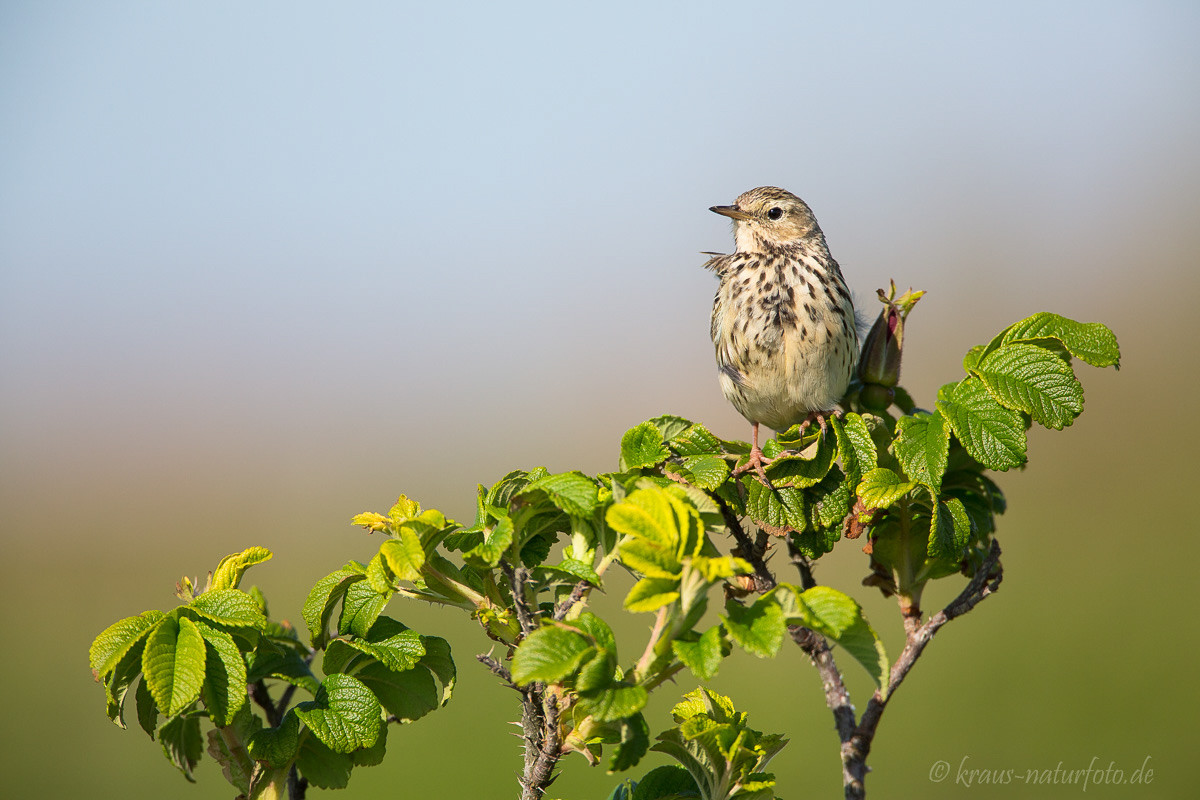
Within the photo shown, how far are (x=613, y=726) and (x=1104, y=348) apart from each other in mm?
1528

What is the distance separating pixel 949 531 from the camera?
212cm

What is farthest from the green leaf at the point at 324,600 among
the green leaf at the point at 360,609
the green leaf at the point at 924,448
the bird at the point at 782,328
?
the bird at the point at 782,328

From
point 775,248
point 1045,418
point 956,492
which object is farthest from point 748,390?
point 1045,418

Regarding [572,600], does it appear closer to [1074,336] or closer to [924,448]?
[924,448]

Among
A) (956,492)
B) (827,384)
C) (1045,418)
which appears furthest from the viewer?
(827,384)

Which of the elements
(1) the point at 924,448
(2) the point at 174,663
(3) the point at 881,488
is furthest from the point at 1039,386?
(2) the point at 174,663

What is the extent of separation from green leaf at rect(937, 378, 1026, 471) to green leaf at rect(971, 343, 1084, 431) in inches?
1.3

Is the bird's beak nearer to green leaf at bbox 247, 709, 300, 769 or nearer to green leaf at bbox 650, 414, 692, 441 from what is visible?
green leaf at bbox 650, 414, 692, 441

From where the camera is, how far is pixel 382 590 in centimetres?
186

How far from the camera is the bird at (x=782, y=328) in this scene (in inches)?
146

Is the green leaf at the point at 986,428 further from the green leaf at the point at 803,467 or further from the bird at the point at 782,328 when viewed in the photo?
the bird at the point at 782,328

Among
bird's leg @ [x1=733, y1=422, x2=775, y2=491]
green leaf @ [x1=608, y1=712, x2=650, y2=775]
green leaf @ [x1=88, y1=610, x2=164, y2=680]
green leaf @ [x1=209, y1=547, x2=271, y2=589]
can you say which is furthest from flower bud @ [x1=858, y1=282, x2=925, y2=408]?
green leaf @ [x1=88, y1=610, x2=164, y2=680]

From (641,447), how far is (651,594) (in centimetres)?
58

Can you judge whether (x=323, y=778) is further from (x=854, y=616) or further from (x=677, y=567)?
(x=854, y=616)
